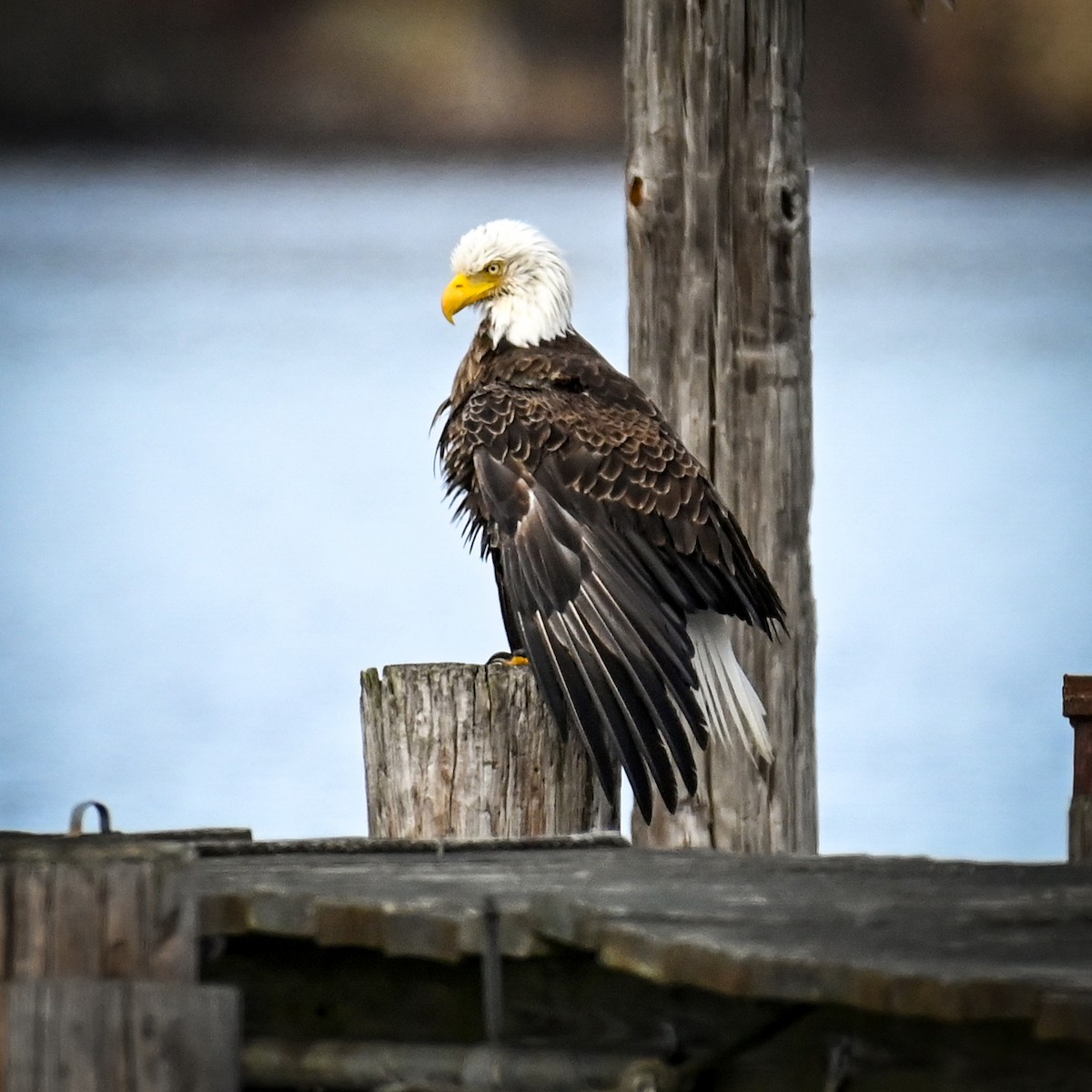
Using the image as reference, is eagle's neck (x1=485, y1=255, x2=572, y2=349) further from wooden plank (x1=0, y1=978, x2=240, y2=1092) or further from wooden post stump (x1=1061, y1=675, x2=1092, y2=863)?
wooden plank (x1=0, y1=978, x2=240, y2=1092)

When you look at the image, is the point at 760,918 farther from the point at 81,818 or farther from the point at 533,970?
the point at 81,818

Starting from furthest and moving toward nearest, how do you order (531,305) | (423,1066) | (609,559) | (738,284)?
(531,305) < (609,559) < (738,284) < (423,1066)

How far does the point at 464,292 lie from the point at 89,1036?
107 inches

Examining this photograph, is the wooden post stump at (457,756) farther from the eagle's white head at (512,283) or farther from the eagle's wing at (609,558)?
the eagle's white head at (512,283)

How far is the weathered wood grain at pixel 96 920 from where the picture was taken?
1.97m

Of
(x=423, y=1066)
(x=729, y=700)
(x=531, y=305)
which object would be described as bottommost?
(x=423, y=1066)

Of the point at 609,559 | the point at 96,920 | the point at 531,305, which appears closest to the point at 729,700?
the point at 609,559

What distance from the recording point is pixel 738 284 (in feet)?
11.9

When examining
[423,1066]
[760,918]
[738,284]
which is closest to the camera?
[760,918]

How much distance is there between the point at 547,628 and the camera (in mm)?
3648

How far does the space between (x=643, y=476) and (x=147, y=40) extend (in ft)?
7.92

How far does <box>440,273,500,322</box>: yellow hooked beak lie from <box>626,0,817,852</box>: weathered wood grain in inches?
32.6

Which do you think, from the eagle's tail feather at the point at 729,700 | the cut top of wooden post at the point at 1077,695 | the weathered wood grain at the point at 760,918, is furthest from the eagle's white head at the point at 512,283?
the weathered wood grain at the point at 760,918

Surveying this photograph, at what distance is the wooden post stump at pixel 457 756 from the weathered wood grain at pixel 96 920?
113cm
